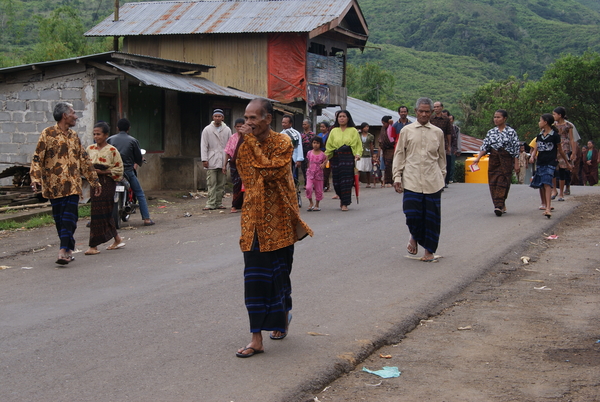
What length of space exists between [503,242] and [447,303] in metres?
3.65

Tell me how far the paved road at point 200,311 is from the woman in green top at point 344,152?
2.25 m

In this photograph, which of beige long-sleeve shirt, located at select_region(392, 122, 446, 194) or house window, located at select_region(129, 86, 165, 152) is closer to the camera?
beige long-sleeve shirt, located at select_region(392, 122, 446, 194)

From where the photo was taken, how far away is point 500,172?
40.8 feet

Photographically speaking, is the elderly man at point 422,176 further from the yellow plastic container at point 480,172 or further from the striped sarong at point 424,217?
the yellow plastic container at point 480,172

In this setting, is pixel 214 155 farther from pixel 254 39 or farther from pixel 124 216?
pixel 254 39

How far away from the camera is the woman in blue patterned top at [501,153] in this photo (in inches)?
488

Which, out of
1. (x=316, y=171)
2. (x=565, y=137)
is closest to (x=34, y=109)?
(x=316, y=171)

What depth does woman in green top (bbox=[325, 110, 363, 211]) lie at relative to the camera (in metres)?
13.2

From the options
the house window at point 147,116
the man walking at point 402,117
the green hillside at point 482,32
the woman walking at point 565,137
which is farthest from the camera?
the green hillside at point 482,32

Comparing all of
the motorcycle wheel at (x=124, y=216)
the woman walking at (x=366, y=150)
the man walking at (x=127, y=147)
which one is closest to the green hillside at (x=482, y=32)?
the woman walking at (x=366, y=150)

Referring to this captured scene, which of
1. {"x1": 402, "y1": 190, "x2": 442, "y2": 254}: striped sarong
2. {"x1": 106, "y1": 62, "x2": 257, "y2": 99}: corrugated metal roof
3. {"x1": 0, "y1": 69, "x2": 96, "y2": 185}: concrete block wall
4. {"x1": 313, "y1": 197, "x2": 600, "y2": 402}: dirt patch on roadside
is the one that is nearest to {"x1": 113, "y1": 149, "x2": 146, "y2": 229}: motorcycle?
{"x1": 106, "y1": 62, "x2": 257, "y2": 99}: corrugated metal roof

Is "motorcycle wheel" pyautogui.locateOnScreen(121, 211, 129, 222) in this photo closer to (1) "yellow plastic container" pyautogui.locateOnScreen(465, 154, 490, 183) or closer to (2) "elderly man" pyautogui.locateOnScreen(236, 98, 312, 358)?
(2) "elderly man" pyautogui.locateOnScreen(236, 98, 312, 358)

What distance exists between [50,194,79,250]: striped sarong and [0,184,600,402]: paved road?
332 mm

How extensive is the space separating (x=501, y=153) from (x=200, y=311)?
8.05 m
